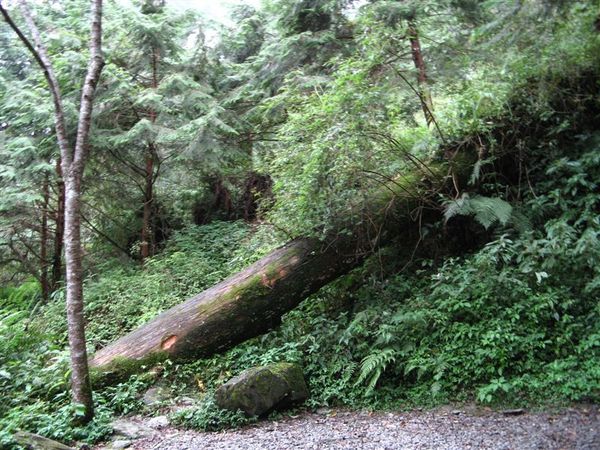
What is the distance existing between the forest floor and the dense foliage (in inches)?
9.6

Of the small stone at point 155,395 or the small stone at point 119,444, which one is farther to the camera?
the small stone at point 155,395

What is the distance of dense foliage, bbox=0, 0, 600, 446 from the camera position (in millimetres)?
5043

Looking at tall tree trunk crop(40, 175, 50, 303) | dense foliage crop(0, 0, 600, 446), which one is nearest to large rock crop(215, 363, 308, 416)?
dense foliage crop(0, 0, 600, 446)

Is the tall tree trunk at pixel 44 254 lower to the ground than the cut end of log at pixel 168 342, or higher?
higher

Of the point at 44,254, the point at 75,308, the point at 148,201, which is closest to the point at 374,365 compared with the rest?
the point at 75,308

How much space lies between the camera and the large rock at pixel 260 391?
4.89m

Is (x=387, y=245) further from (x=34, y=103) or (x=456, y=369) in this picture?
(x=34, y=103)

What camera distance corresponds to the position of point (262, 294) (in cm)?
650

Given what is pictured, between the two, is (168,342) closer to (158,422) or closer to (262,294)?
(158,422)

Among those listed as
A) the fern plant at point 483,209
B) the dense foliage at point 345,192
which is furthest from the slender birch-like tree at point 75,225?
the fern plant at point 483,209

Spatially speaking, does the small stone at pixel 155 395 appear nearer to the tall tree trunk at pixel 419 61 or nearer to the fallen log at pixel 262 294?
the fallen log at pixel 262 294

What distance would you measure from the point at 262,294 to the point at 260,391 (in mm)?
1787

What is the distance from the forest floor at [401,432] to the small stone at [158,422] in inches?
0.4

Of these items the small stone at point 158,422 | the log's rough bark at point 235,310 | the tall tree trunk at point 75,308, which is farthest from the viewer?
the log's rough bark at point 235,310
